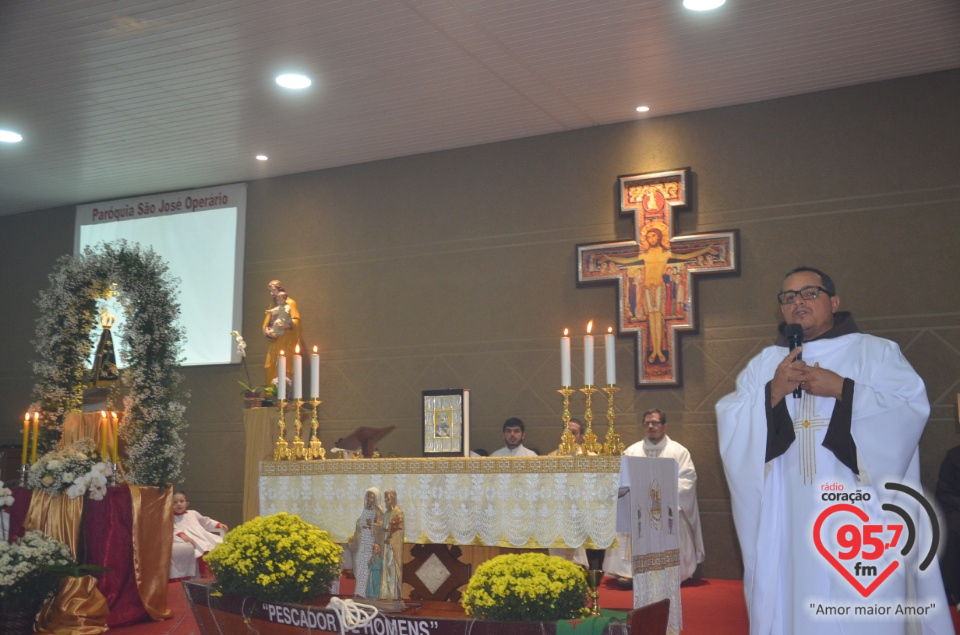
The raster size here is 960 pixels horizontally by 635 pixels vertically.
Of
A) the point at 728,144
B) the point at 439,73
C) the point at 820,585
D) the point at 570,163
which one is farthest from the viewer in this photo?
the point at 570,163

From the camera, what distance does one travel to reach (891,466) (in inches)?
173

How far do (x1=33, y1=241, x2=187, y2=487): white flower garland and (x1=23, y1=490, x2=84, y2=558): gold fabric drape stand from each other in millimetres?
551

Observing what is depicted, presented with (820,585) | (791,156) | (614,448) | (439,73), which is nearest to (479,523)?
(614,448)

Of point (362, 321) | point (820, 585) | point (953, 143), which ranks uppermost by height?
point (953, 143)

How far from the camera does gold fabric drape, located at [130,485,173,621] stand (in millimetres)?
7102

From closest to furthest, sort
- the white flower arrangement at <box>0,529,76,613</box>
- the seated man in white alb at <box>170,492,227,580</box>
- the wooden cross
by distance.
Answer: the white flower arrangement at <box>0,529,76,613</box> → the wooden cross → the seated man in white alb at <box>170,492,227,580</box>

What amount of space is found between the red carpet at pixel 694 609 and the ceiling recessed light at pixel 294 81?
4.81m

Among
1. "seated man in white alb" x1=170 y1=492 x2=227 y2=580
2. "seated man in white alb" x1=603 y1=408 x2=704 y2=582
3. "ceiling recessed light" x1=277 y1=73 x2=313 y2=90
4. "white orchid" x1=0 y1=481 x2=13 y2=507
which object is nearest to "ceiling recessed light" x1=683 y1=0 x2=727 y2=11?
"ceiling recessed light" x1=277 y1=73 x2=313 y2=90

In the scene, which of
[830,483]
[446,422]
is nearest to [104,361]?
[446,422]

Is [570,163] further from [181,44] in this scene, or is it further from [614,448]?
[614,448]

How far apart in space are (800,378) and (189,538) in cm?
758

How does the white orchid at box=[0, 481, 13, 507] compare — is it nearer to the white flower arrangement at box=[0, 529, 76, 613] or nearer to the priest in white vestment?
the white flower arrangement at box=[0, 529, 76, 613]

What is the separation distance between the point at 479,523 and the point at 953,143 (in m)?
6.10

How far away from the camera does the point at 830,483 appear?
14.6 feet
